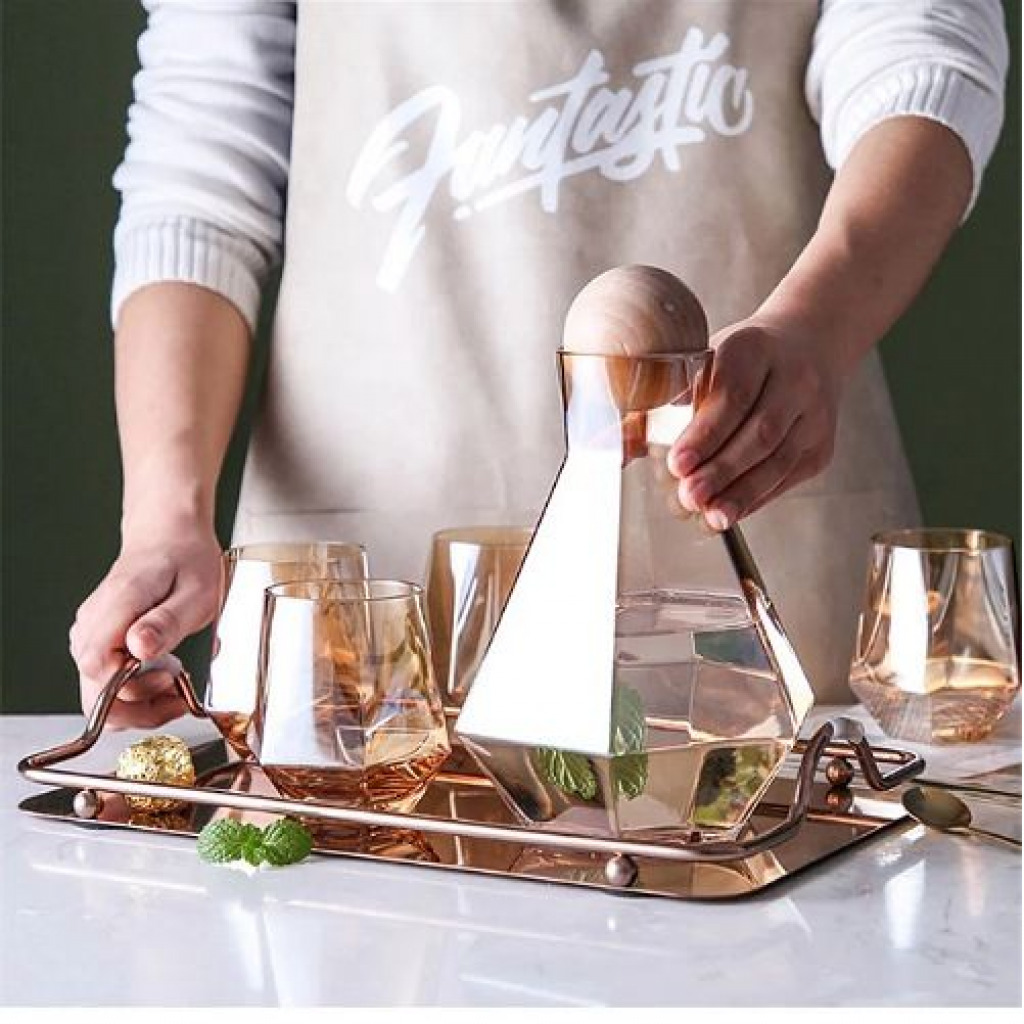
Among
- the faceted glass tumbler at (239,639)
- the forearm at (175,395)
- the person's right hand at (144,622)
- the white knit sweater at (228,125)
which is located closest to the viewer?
the faceted glass tumbler at (239,639)

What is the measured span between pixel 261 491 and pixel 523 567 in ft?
2.31

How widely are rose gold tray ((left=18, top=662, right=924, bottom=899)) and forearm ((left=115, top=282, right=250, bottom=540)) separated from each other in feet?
0.91

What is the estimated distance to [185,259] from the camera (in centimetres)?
144

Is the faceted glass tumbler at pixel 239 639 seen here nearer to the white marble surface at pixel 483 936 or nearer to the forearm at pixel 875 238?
the white marble surface at pixel 483 936

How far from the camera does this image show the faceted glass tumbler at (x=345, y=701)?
2.75 feet

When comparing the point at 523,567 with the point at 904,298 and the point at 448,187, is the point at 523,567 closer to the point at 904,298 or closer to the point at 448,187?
the point at 904,298

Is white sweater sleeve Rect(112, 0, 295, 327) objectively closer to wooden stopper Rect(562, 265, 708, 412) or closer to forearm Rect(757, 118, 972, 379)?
forearm Rect(757, 118, 972, 379)

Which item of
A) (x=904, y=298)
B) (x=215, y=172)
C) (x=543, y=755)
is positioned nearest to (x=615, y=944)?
(x=543, y=755)

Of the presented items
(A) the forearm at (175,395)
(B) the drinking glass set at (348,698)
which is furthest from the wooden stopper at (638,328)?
(A) the forearm at (175,395)

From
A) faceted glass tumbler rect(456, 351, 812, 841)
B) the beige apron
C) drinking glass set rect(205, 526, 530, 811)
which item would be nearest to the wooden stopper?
faceted glass tumbler rect(456, 351, 812, 841)

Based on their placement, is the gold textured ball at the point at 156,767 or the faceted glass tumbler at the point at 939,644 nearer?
the gold textured ball at the point at 156,767

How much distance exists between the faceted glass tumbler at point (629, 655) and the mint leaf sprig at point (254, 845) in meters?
0.09

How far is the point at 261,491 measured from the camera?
4.89 ft

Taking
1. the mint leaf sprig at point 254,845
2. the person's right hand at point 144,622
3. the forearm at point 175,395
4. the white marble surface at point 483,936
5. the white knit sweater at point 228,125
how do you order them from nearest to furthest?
the white marble surface at point 483,936, the mint leaf sprig at point 254,845, the person's right hand at point 144,622, the forearm at point 175,395, the white knit sweater at point 228,125
